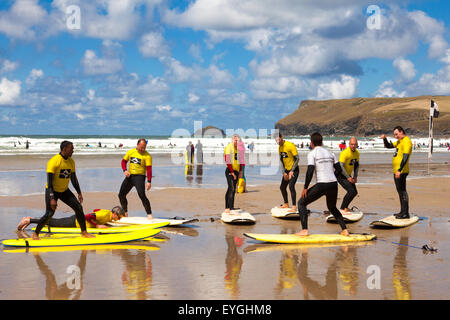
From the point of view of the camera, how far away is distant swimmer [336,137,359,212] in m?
10.5

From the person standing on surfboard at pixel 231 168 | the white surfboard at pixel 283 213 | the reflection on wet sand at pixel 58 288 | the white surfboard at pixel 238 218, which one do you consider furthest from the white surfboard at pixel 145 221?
the reflection on wet sand at pixel 58 288

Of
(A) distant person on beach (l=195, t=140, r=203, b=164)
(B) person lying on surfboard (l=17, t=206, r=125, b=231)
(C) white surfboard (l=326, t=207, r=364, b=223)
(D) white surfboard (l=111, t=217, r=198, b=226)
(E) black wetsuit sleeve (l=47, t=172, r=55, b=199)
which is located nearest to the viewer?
(E) black wetsuit sleeve (l=47, t=172, r=55, b=199)

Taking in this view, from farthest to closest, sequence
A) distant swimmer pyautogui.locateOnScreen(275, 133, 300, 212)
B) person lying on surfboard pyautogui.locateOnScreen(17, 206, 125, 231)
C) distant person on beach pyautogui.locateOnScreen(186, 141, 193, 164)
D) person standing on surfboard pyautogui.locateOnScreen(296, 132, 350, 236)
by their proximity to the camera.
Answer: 1. distant person on beach pyautogui.locateOnScreen(186, 141, 193, 164)
2. distant swimmer pyautogui.locateOnScreen(275, 133, 300, 212)
3. person lying on surfboard pyautogui.locateOnScreen(17, 206, 125, 231)
4. person standing on surfboard pyautogui.locateOnScreen(296, 132, 350, 236)

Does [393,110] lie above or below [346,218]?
above

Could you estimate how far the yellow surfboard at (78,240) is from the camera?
25.5ft

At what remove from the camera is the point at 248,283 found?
589 centimetres

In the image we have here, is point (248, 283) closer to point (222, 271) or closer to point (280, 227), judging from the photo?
point (222, 271)

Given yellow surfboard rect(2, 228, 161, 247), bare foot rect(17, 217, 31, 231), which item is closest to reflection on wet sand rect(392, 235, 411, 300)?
yellow surfboard rect(2, 228, 161, 247)

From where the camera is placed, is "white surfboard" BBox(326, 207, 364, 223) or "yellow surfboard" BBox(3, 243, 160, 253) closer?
"yellow surfboard" BBox(3, 243, 160, 253)

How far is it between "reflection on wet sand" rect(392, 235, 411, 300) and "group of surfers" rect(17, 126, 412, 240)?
1.13 m

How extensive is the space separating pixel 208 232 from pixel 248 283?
3.56m

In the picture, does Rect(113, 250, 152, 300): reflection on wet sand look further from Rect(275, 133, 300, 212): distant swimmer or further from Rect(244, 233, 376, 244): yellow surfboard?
Rect(275, 133, 300, 212): distant swimmer
